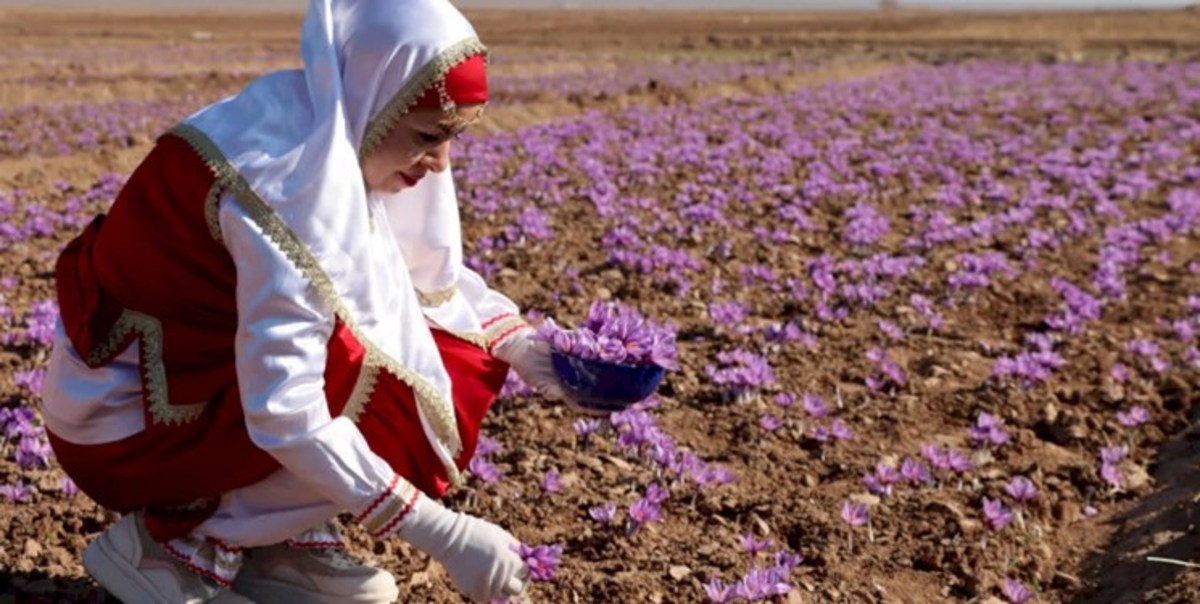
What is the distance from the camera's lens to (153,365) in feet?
9.76

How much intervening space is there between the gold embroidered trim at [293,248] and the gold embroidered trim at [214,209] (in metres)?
0.02

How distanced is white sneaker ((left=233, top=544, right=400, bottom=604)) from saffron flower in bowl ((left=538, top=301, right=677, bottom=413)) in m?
0.78

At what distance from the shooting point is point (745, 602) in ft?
12.3

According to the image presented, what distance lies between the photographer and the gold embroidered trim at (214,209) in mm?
2763

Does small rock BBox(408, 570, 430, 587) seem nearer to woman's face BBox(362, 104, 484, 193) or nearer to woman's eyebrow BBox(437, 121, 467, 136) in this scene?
woman's face BBox(362, 104, 484, 193)

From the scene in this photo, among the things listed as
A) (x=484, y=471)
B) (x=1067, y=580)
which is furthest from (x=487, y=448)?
(x=1067, y=580)

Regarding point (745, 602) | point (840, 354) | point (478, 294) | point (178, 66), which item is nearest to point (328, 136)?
point (478, 294)

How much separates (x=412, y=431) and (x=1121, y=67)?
30.0 meters

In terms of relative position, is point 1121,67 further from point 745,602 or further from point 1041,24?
point 1041,24

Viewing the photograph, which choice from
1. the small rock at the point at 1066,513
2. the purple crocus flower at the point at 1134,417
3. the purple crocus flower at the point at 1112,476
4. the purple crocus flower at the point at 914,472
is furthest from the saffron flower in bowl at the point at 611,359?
the purple crocus flower at the point at 1134,417

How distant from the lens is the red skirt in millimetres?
2951

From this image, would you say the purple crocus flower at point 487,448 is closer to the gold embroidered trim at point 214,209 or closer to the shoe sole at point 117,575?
the shoe sole at point 117,575

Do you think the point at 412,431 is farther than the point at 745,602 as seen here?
No

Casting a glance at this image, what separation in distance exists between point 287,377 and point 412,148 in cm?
67
